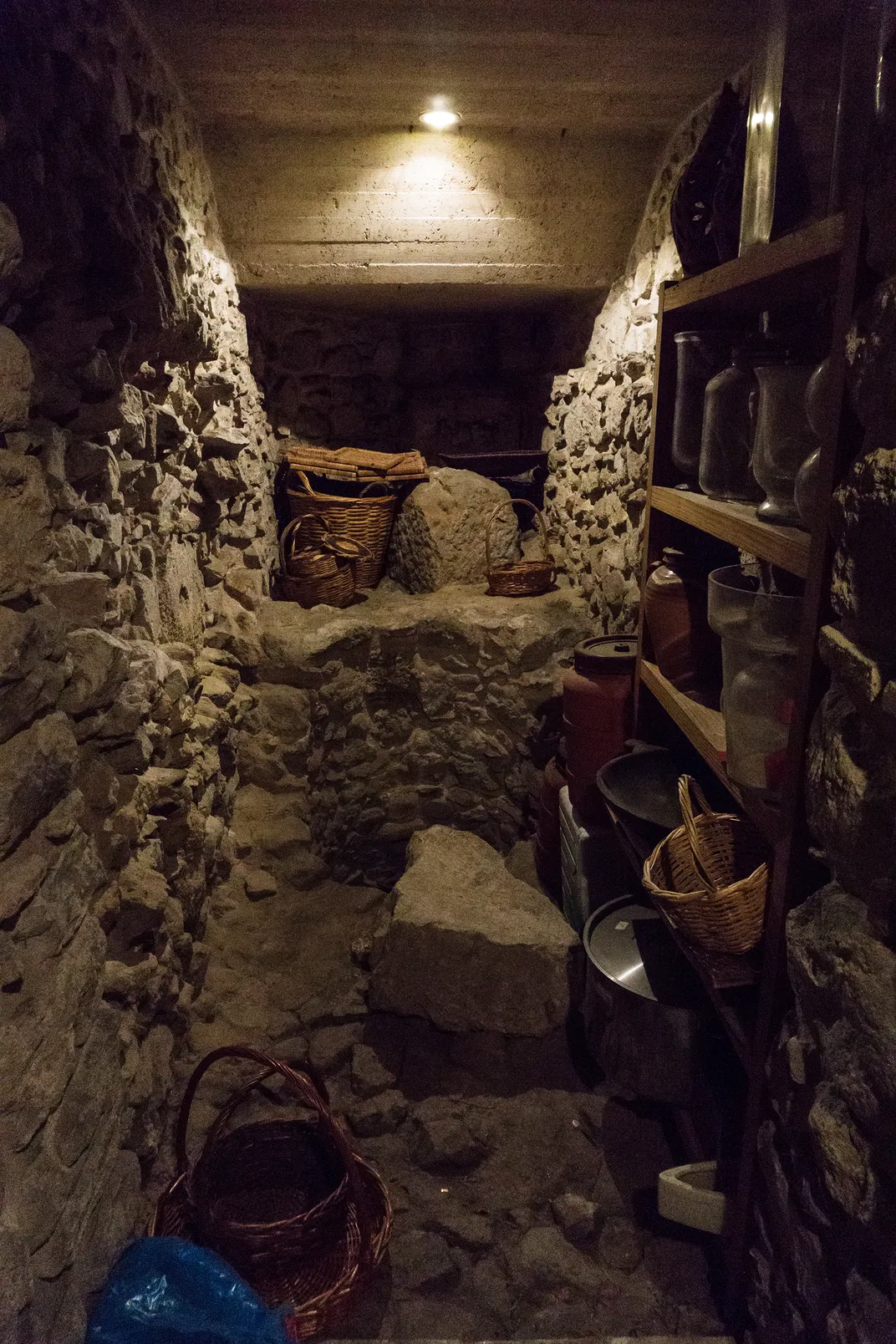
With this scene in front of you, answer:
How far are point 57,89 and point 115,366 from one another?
1.53ft

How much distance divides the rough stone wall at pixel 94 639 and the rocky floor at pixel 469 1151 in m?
0.24

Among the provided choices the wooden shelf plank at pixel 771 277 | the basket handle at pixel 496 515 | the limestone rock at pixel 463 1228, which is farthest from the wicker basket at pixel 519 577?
the limestone rock at pixel 463 1228

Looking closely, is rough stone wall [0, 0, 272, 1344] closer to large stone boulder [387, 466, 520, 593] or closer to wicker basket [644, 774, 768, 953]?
wicker basket [644, 774, 768, 953]

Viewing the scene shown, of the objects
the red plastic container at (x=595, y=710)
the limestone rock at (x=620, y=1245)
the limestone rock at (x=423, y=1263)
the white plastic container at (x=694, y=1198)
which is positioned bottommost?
the limestone rock at (x=620, y=1245)

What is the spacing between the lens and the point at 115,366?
5.58ft

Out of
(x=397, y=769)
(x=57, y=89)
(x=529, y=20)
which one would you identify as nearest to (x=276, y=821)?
(x=397, y=769)

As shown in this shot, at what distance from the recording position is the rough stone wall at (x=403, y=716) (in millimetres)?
3104

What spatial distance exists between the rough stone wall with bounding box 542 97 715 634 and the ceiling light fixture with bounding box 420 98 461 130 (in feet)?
2.28

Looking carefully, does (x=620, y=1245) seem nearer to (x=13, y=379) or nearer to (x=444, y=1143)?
(x=444, y=1143)

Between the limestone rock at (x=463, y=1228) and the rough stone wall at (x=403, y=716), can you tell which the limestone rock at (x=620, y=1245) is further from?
the rough stone wall at (x=403, y=716)

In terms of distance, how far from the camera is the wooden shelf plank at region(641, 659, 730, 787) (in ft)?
5.24

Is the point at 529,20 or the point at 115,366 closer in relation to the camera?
the point at 115,366

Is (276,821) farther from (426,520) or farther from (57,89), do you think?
(57,89)

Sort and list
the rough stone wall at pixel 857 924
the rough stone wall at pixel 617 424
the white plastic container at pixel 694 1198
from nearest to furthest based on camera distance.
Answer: the rough stone wall at pixel 857 924 < the white plastic container at pixel 694 1198 < the rough stone wall at pixel 617 424
